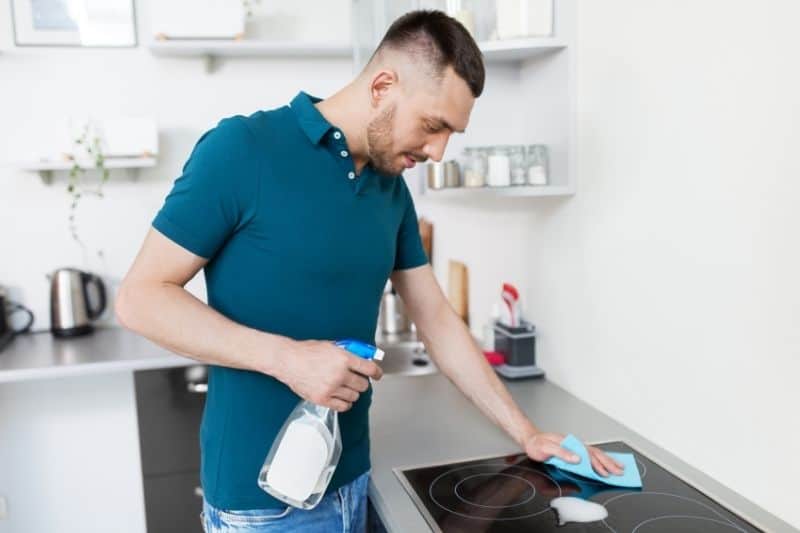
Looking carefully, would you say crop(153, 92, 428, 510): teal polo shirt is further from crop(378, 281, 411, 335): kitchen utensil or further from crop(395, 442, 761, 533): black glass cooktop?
crop(378, 281, 411, 335): kitchen utensil

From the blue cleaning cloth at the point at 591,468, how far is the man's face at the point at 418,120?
0.57m

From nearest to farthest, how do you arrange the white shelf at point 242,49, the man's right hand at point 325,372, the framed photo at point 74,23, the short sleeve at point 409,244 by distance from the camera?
the man's right hand at point 325,372
the short sleeve at point 409,244
the white shelf at point 242,49
the framed photo at point 74,23

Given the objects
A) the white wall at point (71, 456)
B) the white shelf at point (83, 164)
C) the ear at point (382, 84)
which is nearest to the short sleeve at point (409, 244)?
the ear at point (382, 84)

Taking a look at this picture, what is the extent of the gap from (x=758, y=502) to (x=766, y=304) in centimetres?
33

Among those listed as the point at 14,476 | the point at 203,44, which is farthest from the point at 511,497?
the point at 14,476

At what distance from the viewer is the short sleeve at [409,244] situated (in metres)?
1.39

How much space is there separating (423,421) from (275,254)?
0.64 m

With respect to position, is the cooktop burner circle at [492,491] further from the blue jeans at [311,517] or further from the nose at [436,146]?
the nose at [436,146]

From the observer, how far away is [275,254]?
3.63ft

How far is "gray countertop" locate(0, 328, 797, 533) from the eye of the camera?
3.88ft

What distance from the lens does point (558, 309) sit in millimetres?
1758

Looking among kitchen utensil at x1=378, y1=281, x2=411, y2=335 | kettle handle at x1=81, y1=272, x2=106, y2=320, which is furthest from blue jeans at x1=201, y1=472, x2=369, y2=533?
kettle handle at x1=81, y1=272, x2=106, y2=320

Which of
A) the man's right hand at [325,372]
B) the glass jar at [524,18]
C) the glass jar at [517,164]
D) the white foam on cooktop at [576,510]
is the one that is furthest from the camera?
the glass jar at [517,164]

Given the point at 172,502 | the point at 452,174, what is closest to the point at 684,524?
the point at 452,174
